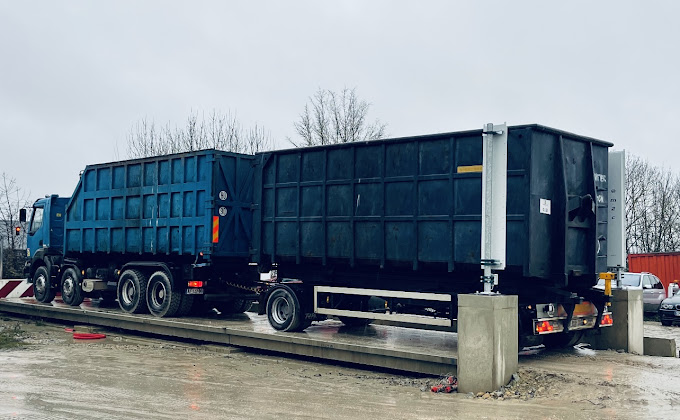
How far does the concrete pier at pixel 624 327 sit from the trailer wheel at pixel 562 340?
442 millimetres

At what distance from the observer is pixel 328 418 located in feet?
24.5

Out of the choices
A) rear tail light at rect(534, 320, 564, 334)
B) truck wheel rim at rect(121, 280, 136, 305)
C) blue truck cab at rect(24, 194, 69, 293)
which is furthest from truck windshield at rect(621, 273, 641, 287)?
blue truck cab at rect(24, 194, 69, 293)

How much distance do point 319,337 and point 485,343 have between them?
11.6ft

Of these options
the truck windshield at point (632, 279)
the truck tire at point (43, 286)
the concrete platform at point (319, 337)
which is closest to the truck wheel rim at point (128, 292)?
the concrete platform at point (319, 337)

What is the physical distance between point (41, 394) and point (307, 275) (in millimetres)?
5055

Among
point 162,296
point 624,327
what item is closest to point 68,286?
point 162,296

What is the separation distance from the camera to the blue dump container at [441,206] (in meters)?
9.77

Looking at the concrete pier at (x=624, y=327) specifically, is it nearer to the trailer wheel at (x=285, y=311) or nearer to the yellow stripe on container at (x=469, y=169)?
the yellow stripe on container at (x=469, y=169)

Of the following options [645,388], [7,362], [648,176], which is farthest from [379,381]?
[648,176]

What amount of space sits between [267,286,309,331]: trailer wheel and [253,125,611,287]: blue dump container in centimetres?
57

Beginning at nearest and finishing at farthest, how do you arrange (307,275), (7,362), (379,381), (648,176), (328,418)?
(328,418) < (379,381) < (7,362) < (307,275) < (648,176)

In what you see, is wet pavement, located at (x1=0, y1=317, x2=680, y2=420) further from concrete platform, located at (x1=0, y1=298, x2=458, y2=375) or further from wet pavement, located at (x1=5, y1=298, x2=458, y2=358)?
wet pavement, located at (x1=5, y1=298, x2=458, y2=358)

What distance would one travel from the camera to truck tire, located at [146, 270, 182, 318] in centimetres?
1449

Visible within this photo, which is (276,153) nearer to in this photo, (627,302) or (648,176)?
(627,302)
